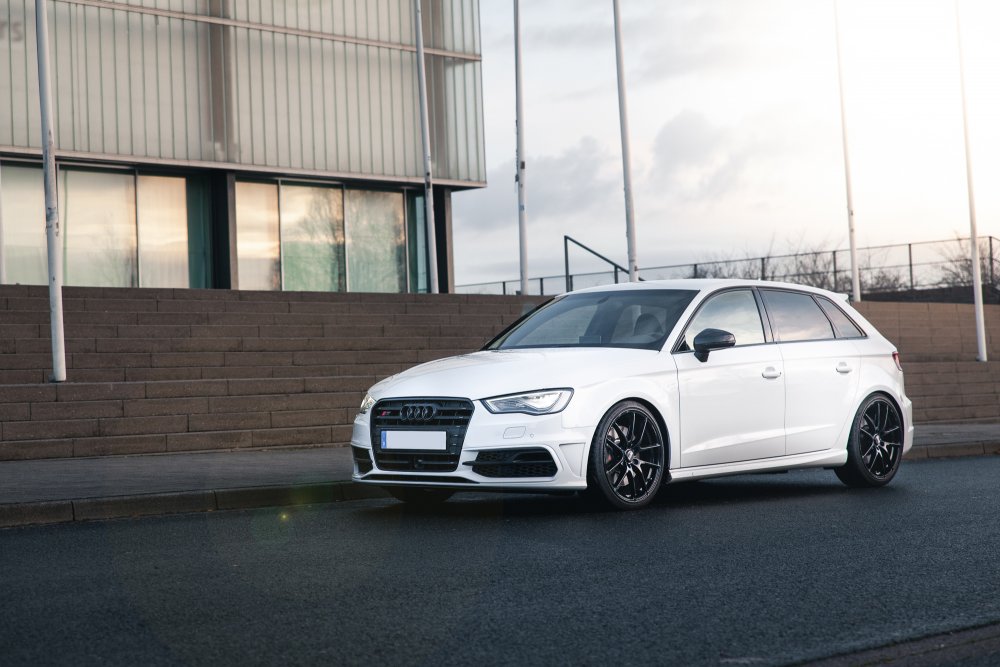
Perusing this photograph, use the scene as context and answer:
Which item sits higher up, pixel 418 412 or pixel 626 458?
pixel 418 412

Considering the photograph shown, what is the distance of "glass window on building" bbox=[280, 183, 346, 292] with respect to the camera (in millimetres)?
30234

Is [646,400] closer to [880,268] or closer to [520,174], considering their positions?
[520,174]

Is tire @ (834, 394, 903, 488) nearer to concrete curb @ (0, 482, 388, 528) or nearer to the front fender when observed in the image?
the front fender

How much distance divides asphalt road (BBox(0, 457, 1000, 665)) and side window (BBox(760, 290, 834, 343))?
4.90 ft

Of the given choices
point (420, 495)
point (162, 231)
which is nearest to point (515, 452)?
point (420, 495)

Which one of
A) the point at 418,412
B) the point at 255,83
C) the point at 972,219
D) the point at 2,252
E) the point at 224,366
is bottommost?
the point at 418,412

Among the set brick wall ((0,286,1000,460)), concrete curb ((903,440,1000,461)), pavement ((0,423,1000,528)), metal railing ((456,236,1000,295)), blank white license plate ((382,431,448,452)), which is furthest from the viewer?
metal railing ((456,236,1000,295))

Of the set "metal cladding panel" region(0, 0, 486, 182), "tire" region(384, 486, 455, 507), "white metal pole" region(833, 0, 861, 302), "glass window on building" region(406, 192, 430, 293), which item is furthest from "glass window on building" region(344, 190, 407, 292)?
"tire" region(384, 486, 455, 507)

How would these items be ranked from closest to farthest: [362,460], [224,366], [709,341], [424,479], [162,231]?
[424,479] < [362,460] < [709,341] < [224,366] < [162,231]

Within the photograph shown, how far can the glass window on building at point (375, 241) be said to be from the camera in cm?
3133

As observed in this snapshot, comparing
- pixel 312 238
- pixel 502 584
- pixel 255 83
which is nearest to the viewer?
pixel 502 584

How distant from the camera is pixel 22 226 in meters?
26.5

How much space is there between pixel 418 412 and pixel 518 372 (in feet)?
2.34

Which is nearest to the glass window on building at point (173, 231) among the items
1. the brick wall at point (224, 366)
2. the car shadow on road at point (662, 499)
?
the brick wall at point (224, 366)
